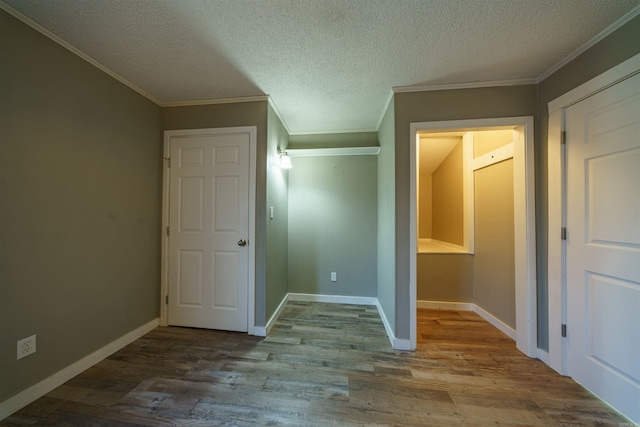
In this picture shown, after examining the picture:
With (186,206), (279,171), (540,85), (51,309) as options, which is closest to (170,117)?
(186,206)

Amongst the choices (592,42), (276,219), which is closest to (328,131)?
(276,219)

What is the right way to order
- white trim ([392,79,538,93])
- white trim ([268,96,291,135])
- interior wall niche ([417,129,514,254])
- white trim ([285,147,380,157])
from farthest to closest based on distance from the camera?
1. white trim ([285,147,380,157])
2. interior wall niche ([417,129,514,254])
3. white trim ([268,96,291,135])
4. white trim ([392,79,538,93])

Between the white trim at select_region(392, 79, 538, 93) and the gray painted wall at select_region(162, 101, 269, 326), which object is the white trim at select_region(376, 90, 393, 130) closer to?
the white trim at select_region(392, 79, 538, 93)

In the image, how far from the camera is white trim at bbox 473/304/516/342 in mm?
2194

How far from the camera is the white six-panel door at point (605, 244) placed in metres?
1.33

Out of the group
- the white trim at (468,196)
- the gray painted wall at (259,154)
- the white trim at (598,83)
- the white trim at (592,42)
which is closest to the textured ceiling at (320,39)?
the white trim at (592,42)

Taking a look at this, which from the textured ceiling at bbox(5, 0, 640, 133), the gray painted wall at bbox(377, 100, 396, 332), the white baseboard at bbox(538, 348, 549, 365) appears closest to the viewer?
the textured ceiling at bbox(5, 0, 640, 133)

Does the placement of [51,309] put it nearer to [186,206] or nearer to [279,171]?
[186,206]

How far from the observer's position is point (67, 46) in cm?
161

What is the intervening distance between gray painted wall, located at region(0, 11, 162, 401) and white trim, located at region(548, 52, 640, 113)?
374cm

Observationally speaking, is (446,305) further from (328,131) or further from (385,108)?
(328,131)

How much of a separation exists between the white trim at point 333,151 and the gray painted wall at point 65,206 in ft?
5.52

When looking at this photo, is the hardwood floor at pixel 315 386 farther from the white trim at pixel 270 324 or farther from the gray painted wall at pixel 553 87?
the gray painted wall at pixel 553 87

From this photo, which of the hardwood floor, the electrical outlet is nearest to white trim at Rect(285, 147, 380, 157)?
the hardwood floor
